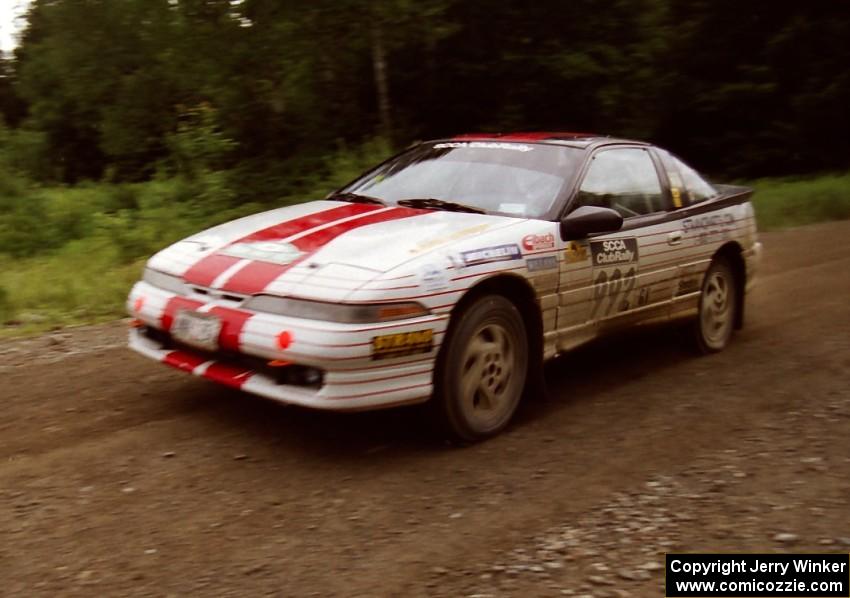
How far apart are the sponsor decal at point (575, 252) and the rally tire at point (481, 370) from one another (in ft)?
1.60

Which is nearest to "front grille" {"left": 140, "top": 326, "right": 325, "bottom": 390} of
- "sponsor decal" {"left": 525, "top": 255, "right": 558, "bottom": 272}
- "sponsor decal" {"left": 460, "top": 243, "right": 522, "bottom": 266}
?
"sponsor decal" {"left": 460, "top": 243, "right": 522, "bottom": 266}

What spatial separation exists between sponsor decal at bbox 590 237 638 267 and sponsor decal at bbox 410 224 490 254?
80 centimetres

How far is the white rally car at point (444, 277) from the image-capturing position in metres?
4.10

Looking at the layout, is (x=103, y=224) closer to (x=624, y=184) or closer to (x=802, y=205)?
(x=624, y=184)

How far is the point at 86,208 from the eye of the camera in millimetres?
12383

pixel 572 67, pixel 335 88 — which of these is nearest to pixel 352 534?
pixel 335 88

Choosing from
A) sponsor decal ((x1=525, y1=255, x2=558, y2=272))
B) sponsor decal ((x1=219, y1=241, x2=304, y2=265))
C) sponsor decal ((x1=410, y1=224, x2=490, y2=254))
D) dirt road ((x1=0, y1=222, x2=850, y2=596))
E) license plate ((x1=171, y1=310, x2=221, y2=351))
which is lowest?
dirt road ((x1=0, y1=222, x2=850, y2=596))

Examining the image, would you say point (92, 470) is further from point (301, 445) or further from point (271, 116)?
point (271, 116)

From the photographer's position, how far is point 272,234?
4828mm

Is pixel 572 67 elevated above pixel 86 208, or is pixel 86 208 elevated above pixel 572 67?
pixel 572 67

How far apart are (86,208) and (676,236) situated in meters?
9.12

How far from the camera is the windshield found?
5160 mm

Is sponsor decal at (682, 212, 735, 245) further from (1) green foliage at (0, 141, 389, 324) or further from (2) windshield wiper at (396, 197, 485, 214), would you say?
(1) green foliage at (0, 141, 389, 324)

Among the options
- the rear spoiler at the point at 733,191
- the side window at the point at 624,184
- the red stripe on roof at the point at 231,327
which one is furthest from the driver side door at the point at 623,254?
the red stripe on roof at the point at 231,327
